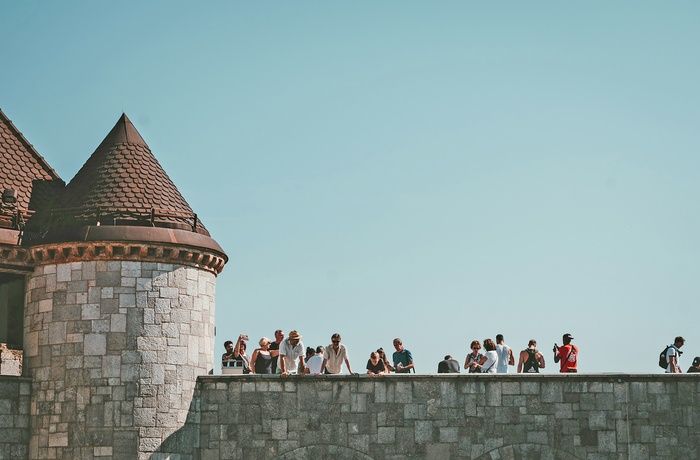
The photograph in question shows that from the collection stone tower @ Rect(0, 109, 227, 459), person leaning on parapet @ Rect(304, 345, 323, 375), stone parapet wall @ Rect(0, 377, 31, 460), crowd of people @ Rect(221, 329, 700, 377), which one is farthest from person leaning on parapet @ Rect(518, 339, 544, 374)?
stone parapet wall @ Rect(0, 377, 31, 460)

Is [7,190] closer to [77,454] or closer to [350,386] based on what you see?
[77,454]

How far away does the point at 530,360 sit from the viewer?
30.9 meters

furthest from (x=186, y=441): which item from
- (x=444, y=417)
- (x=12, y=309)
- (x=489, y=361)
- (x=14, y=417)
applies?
(x=489, y=361)

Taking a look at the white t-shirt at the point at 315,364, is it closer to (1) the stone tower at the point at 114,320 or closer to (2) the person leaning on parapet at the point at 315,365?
(2) the person leaning on parapet at the point at 315,365

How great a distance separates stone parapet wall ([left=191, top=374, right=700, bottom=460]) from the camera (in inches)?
1199

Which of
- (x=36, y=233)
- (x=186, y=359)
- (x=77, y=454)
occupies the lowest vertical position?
(x=77, y=454)

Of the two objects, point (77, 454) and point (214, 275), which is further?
point (214, 275)

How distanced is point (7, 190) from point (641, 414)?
47.2ft

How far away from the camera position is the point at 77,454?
29.6 meters

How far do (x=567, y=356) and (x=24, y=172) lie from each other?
12.7 metres

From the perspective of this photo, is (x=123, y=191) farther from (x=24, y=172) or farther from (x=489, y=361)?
(x=489, y=361)

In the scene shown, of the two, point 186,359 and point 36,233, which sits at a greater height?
point 36,233

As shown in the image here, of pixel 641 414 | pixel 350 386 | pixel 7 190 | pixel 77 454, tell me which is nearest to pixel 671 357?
pixel 641 414

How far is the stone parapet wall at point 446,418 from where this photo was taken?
3045 centimetres
